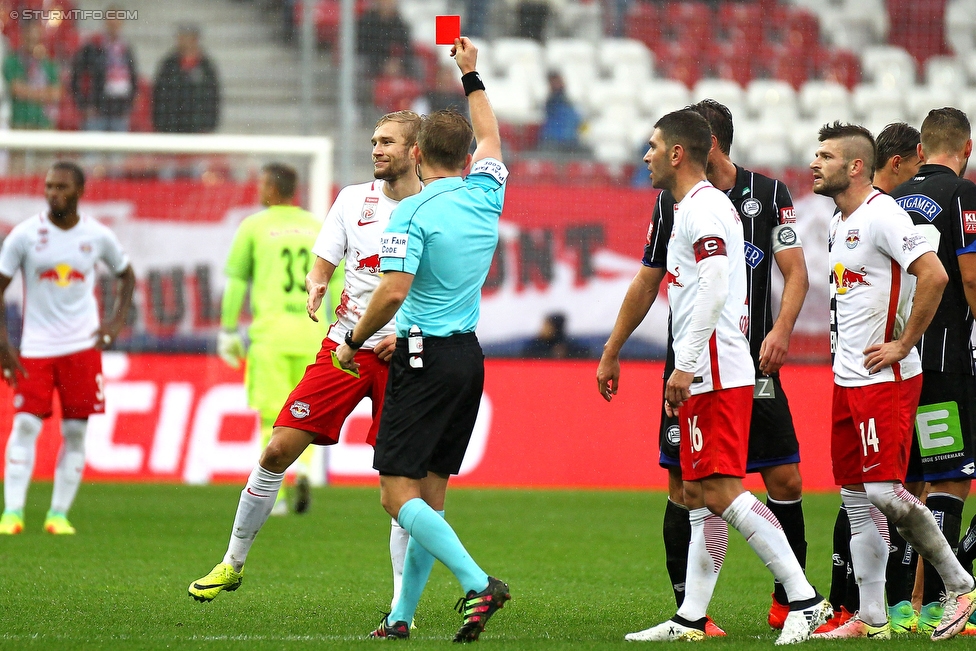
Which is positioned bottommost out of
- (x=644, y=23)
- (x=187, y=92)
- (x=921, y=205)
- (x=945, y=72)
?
(x=921, y=205)

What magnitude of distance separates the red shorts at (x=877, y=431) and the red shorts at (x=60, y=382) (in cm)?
586

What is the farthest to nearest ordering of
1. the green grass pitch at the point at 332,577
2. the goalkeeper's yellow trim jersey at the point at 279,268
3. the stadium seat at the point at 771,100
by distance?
the stadium seat at the point at 771,100 → the goalkeeper's yellow trim jersey at the point at 279,268 → the green grass pitch at the point at 332,577

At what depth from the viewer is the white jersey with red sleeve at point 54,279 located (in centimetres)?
938

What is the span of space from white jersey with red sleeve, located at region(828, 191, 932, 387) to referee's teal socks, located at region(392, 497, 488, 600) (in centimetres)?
182

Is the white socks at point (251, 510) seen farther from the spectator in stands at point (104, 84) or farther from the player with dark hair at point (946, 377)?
the spectator in stands at point (104, 84)

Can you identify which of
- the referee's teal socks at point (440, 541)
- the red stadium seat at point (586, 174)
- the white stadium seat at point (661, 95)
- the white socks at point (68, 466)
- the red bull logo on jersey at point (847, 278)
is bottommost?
the white socks at point (68, 466)

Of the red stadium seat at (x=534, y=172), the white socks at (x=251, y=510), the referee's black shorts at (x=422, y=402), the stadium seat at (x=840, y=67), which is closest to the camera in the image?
the referee's black shorts at (x=422, y=402)

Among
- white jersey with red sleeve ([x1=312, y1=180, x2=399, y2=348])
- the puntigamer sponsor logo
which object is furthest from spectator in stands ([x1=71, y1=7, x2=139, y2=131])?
the puntigamer sponsor logo

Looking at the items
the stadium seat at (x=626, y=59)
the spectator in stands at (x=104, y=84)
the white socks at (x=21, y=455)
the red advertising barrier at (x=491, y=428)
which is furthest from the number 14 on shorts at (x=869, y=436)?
the stadium seat at (x=626, y=59)

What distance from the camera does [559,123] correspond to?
52.5 ft

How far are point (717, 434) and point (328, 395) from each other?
1.80 m

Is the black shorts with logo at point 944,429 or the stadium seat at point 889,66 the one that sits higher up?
the stadium seat at point 889,66

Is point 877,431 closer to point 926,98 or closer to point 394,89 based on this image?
point 394,89

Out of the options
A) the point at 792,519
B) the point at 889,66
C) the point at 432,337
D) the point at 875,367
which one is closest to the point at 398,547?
the point at 432,337
